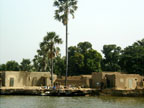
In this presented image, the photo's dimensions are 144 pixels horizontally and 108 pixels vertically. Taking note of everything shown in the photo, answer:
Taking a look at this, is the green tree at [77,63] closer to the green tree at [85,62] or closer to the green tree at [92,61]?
the green tree at [85,62]

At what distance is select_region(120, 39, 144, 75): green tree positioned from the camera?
60281mm

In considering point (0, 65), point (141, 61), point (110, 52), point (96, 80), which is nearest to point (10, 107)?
point (96, 80)

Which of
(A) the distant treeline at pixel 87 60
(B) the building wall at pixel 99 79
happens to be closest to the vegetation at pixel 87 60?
(A) the distant treeline at pixel 87 60

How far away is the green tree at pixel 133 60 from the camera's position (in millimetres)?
60281

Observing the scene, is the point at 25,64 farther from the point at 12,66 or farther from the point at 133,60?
the point at 133,60

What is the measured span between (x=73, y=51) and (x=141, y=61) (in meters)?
20.5

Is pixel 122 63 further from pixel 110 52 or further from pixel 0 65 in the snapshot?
pixel 0 65

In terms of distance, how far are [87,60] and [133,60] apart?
1112cm

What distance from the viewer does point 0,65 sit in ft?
288

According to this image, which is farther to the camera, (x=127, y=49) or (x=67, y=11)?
(x=127, y=49)

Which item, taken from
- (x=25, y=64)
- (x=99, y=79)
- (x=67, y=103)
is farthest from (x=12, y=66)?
(x=67, y=103)

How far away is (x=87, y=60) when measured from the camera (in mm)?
67250

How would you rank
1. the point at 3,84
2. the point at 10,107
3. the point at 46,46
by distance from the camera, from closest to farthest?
the point at 10,107 < the point at 3,84 < the point at 46,46

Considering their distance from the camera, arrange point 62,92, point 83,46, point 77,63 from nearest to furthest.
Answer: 1. point 62,92
2. point 77,63
3. point 83,46
